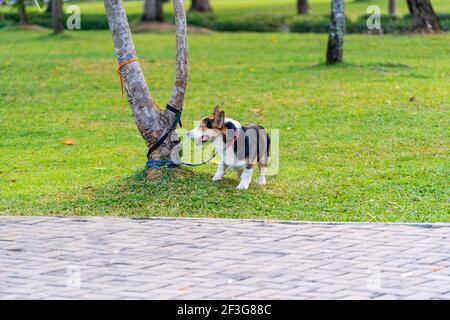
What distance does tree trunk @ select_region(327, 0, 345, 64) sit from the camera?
53.7 feet

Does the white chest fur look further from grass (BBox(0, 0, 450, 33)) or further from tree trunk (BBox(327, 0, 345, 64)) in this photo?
grass (BBox(0, 0, 450, 33))

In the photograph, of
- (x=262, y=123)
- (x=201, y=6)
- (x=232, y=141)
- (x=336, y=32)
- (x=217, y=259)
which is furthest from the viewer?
(x=201, y=6)

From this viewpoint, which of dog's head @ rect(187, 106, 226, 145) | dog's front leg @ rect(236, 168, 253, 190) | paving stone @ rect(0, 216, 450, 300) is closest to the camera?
paving stone @ rect(0, 216, 450, 300)

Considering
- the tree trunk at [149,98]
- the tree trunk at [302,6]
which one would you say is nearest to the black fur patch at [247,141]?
the tree trunk at [149,98]

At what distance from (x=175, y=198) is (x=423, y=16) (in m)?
14.9

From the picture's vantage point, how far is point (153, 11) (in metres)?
29.4

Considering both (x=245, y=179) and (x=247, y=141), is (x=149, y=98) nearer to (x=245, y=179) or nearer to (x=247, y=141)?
(x=247, y=141)

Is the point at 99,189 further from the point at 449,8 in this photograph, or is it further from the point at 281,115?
the point at 449,8

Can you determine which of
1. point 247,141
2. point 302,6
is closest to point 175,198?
point 247,141

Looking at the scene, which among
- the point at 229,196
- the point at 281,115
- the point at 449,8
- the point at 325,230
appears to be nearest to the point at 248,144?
the point at 229,196

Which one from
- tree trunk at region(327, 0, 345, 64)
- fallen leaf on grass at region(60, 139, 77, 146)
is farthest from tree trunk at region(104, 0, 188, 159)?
tree trunk at region(327, 0, 345, 64)

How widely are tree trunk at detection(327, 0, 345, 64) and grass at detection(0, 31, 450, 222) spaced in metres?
0.27
